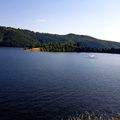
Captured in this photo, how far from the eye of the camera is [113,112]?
186 feet

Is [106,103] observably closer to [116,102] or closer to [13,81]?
[116,102]

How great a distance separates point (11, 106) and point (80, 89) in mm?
27710

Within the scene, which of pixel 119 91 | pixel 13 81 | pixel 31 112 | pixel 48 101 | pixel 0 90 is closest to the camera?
pixel 31 112

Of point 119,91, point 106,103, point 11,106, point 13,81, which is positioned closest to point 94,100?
point 106,103

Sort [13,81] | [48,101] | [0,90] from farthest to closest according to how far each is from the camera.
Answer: [13,81] → [0,90] → [48,101]

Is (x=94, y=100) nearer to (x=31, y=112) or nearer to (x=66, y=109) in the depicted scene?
(x=66, y=109)

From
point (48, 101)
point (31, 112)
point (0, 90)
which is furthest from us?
point (0, 90)

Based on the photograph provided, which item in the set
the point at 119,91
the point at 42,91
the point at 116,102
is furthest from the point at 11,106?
the point at 119,91

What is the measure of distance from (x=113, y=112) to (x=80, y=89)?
76.6ft

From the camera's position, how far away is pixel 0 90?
7100cm

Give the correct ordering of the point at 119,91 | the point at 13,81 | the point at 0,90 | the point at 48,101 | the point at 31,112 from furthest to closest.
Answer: the point at 13,81
the point at 119,91
the point at 0,90
the point at 48,101
the point at 31,112

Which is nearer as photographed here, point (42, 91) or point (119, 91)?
point (42, 91)

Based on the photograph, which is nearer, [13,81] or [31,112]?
[31,112]

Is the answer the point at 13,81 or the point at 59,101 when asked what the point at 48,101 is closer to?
the point at 59,101
